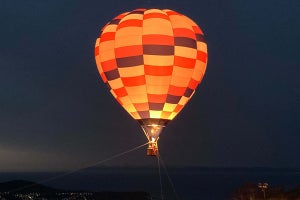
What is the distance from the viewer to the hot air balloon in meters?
11.0

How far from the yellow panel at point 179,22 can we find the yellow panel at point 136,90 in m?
1.60

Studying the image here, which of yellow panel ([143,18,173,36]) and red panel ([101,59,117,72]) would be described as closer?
yellow panel ([143,18,173,36])

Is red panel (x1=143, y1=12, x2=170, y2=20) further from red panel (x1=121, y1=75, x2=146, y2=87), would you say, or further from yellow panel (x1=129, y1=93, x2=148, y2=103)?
yellow panel (x1=129, y1=93, x2=148, y2=103)

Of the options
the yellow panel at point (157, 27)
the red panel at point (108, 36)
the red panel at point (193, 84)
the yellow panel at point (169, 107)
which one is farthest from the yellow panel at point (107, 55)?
the red panel at point (193, 84)

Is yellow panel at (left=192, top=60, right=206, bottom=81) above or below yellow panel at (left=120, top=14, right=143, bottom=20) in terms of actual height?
below

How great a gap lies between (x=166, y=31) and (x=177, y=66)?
84 centimetres

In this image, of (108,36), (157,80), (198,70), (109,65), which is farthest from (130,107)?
(198,70)

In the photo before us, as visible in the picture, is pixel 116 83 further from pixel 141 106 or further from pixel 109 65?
pixel 141 106

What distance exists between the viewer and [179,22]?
1139cm

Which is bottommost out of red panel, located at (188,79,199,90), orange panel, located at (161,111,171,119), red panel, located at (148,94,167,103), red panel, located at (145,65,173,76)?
orange panel, located at (161,111,171,119)

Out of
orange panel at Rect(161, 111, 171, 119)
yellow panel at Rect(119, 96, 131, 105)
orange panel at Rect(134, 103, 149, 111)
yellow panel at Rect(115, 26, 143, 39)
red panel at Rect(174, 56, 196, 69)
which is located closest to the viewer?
yellow panel at Rect(115, 26, 143, 39)

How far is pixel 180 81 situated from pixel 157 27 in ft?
4.49

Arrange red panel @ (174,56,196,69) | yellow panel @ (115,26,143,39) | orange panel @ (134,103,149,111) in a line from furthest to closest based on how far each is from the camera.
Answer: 1. orange panel @ (134,103,149,111)
2. red panel @ (174,56,196,69)
3. yellow panel @ (115,26,143,39)

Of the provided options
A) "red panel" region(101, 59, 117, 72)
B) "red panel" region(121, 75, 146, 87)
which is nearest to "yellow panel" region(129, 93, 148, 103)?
"red panel" region(121, 75, 146, 87)
